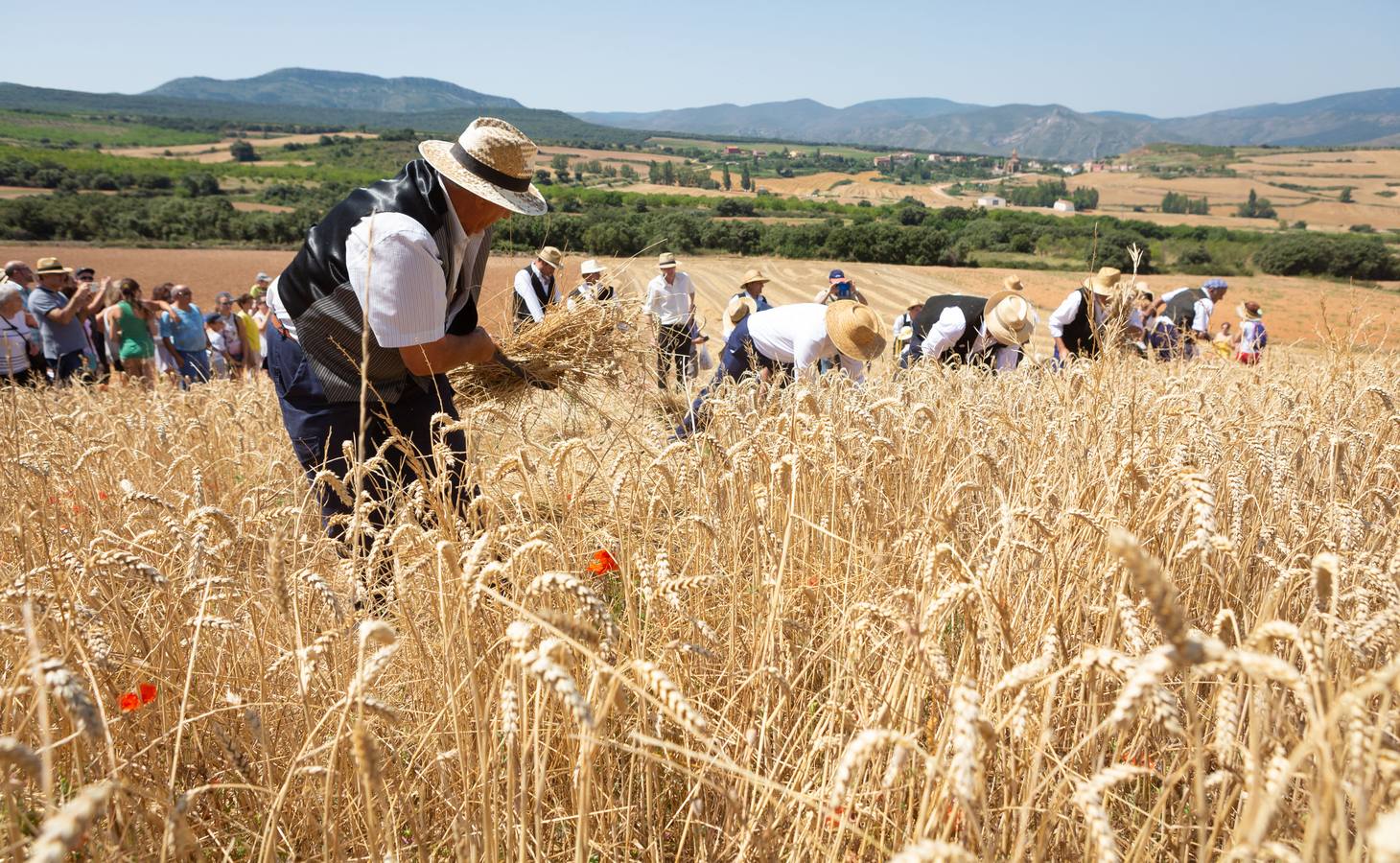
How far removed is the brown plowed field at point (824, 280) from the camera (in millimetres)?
23031

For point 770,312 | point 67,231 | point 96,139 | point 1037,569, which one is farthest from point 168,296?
point 96,139

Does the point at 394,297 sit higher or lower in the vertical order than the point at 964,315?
higher

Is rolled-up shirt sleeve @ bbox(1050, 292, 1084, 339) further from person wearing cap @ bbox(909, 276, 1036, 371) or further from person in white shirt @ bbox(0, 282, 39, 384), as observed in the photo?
person in white shirt @ bbox(0, 282, 39, 384)

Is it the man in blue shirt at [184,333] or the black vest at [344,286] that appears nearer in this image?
the black vest at [344,286]

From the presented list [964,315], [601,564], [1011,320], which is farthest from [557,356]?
[964,315]

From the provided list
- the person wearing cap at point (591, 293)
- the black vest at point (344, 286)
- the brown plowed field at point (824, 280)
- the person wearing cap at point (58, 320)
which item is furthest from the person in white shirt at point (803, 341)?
the brown plowed field at point (824, 280)

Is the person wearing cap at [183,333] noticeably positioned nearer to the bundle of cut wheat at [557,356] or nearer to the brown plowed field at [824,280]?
A: the bundle of cut wheat at [557,356]

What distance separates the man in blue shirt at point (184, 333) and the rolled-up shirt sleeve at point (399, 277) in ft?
22.0

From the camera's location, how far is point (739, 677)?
67.7 inches

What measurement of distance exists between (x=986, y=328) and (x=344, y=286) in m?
4.85

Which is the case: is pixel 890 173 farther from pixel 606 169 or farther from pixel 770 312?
pixel 770 312

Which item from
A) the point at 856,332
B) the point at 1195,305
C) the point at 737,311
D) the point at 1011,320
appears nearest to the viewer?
the point at 856,332

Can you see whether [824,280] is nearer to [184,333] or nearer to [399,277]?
[184,333]

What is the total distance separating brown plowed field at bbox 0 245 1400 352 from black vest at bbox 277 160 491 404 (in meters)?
15.3
